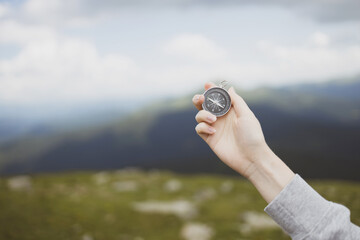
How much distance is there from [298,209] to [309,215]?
0.37ft

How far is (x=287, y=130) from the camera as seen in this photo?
15075 centimetres

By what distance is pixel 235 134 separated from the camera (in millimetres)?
4742

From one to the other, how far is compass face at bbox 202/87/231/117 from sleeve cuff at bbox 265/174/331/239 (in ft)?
6.78

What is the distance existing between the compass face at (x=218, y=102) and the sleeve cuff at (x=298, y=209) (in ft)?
6.78

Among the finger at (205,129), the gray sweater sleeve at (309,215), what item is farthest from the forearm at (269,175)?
the finger at (205,129)

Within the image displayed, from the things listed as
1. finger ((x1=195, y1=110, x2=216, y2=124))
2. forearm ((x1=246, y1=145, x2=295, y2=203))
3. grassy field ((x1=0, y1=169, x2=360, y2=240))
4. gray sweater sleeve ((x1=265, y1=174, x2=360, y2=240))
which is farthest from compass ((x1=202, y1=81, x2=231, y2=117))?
grassy field ((x1=0, y1=169, x2=360, y2=240))

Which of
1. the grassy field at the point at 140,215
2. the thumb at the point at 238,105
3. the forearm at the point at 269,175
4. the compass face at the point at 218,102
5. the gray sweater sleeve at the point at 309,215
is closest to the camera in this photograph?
the gray sweater sleeve at the point at 309,215

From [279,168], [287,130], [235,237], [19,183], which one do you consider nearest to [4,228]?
[235,237]

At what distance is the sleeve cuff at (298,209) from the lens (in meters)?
3.04

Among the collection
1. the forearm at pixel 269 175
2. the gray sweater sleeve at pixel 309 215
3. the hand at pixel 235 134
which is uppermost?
the hand at pixel 235 134

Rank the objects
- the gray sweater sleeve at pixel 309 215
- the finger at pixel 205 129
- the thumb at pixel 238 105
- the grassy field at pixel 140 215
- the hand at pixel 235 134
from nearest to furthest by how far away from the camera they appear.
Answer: the gray sweater sleeve at pixel 309 215 < the hand at pixel 235 134 < the finger at pixel 205 129 < the thumb at pixel 238 105 < the grassy field at pixel 140 215

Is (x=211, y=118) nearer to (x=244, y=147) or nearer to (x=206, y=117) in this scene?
(x=206, y=117)

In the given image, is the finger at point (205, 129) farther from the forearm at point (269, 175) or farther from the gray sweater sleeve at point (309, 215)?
the gray sweater sleeve at point (309, 215)

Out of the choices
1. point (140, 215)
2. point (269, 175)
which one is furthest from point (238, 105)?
point (140, 215)
